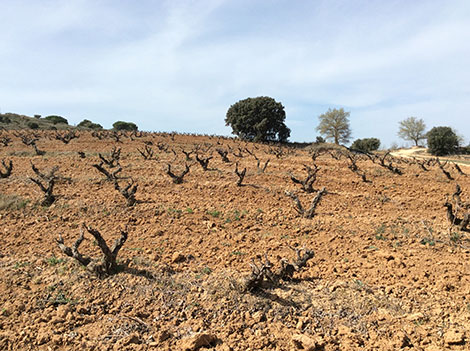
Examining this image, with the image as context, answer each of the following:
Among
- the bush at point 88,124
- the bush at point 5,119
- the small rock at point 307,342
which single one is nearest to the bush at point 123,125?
the bush at point 88,124

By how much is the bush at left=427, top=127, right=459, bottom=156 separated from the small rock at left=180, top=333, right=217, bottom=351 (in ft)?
147

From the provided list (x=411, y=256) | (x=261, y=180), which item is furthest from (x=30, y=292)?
(x=261, y=180)

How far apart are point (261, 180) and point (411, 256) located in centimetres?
730

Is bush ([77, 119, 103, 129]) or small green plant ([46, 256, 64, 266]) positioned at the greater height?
bush ([77, 119, 103, 129])

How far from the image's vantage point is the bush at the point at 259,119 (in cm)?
3959

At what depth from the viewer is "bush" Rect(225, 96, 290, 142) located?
3959cm

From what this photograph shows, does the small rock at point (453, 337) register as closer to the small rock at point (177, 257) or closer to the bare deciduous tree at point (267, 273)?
the bare deciduous tree at point (267, 273)

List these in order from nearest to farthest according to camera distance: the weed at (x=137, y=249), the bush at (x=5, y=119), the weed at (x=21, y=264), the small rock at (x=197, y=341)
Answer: the small rock at (x=197, y=341) < the weed at (x=21, y=264) < the weed at (x=137, y=249) < the bush at (x=5, y=119)

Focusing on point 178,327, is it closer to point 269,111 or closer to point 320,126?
point 269,111

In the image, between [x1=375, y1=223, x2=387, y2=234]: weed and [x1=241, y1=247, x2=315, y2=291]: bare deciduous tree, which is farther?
[x1=375, y1=223, x2=387, y2=234]: weed

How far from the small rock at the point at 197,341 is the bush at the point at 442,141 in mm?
44754

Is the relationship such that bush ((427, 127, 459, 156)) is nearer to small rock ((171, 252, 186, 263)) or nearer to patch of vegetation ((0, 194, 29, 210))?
small rock ((171, 252, 186, 263))

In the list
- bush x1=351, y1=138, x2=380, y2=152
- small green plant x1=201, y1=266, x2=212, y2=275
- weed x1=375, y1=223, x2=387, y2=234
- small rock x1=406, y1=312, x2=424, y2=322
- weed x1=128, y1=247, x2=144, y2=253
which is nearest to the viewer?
small rock x1=406, y1=312, x2=424, y2=322

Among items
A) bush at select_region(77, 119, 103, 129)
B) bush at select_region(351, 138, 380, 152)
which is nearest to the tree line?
bush at select_region(351, 138, 380, 152)
